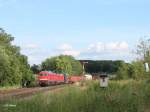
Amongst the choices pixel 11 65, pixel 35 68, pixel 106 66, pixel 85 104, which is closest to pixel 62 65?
pixel 35 68

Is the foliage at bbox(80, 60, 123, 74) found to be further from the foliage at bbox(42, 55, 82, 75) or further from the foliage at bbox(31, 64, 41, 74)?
the foliage at bbox(42, 55, 82, 75)

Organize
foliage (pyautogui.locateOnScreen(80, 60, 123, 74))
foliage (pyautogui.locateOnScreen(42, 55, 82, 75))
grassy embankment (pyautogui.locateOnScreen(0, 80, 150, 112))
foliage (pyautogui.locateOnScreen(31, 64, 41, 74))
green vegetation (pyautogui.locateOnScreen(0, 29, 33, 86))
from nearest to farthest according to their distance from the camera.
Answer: grassy embankment (pyautogui.locateOnScreen(0, 80, 150, 112)) < green vegetation (pyautogui.locateOnScreen(0, 29, 33, 86)) < foliage (pyautogui.locateOnScreen(80, 60, 123, 74)) < foliage (pyautogui.locateOnScreen(31, 64, 41, 74)) < foliage (pyautogui.locateOnScreen(42, 55, 82, 75))

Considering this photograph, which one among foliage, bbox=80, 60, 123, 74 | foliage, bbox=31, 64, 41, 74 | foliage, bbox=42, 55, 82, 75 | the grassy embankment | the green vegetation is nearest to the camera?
the grassy embankment

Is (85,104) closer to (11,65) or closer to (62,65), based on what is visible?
(11,65)

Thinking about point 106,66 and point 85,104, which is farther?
point 106,66

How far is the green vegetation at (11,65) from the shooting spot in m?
75.0

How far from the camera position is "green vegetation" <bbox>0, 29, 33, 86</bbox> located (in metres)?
75.0

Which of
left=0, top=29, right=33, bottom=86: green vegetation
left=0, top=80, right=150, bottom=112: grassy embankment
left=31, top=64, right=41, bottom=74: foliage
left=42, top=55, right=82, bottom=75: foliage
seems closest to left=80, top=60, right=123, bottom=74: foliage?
left=0, top=29, right=33, bottom=86: green vegetation

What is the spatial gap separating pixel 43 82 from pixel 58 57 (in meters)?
95.8

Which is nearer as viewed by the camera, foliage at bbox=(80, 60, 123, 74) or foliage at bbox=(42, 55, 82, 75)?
foliage at bbox=(80, 60, 123, 74)

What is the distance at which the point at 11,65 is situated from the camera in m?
80.1

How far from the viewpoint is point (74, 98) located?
65.1 ft

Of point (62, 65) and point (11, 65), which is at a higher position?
point (62, 65)

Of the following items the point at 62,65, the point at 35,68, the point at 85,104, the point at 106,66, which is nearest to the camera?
the point at 85,104
